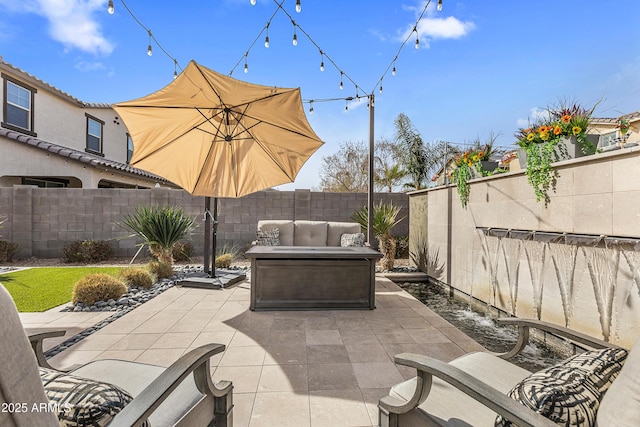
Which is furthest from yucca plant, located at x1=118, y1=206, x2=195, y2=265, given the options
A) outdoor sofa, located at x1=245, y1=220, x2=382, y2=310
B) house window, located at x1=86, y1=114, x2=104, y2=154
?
house window, located at x1=86, y1=114, x2=104, y2=154

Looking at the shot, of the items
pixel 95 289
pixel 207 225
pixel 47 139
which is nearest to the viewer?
pixel 95 289

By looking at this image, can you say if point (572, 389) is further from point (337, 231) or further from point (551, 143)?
point (337, 231)

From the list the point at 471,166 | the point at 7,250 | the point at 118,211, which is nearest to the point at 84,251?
the point at 118,211

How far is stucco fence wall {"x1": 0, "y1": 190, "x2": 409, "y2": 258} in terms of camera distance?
7.18m

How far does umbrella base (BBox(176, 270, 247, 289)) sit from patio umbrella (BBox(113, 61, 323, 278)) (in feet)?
3.42

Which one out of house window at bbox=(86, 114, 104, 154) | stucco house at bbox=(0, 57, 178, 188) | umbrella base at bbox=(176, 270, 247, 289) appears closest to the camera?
umbrella base at bbox=(176, 270, 247, 289)

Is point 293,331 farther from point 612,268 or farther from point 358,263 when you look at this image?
point 612,268

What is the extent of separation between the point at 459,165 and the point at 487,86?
8.89 feet

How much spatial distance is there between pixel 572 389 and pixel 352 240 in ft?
16.2

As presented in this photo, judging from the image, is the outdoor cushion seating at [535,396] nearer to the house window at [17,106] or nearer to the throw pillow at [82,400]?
the throw pillow at [82,400]

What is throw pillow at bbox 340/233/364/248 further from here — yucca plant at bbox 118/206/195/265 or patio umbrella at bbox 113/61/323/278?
yucca plant at bbox 118/206/195/265

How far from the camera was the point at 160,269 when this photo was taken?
5457 millimetres

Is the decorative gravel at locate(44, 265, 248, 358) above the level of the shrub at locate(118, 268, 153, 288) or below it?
below

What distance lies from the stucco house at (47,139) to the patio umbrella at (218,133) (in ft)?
20.3
